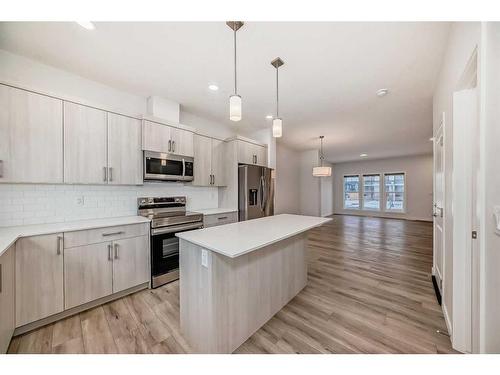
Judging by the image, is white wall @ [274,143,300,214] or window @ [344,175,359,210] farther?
window @ [344,175,359,210]

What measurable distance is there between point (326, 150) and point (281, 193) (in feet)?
7.55

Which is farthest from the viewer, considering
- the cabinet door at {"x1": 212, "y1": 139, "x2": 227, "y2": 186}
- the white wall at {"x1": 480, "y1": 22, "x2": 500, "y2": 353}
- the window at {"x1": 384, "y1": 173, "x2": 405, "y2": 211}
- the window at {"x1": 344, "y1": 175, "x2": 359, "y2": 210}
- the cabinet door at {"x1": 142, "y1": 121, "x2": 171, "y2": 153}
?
the window at {"x1": 344, "y1": 175, "x2": 359, "y2": 210}

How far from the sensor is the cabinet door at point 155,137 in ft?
8.55

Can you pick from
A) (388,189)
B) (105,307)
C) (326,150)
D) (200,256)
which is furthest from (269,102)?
(388,189)

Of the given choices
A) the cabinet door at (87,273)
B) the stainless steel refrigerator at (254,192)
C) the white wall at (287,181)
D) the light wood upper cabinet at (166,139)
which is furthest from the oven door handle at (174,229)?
the white wall at (287,181)

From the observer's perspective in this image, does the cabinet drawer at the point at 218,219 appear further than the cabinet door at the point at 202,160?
No

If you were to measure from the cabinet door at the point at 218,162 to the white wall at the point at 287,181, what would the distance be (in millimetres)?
2863

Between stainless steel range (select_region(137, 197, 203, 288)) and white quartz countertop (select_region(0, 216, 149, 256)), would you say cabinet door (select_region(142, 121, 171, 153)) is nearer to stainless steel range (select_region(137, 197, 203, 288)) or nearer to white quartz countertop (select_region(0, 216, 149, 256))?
stainless steel range (select_region(137, 197, 203, 288))

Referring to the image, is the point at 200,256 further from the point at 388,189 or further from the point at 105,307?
the point at 388,189

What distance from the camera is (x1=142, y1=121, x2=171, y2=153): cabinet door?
2605 millimetres

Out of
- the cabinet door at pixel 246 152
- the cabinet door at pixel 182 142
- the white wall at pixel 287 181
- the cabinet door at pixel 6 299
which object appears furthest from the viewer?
the white wall at pixel 287 181

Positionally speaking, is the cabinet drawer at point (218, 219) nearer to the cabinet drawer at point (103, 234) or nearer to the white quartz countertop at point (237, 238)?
the cabinet drawer at point (103, 234)

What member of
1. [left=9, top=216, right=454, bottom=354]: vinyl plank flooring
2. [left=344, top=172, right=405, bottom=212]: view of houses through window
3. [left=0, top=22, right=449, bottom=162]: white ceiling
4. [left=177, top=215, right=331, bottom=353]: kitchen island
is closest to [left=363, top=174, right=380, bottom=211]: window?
[left=344, top=172, right=405, bottom=212]: view of houses through window

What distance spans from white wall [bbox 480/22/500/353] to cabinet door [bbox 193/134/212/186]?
10.3 feet
